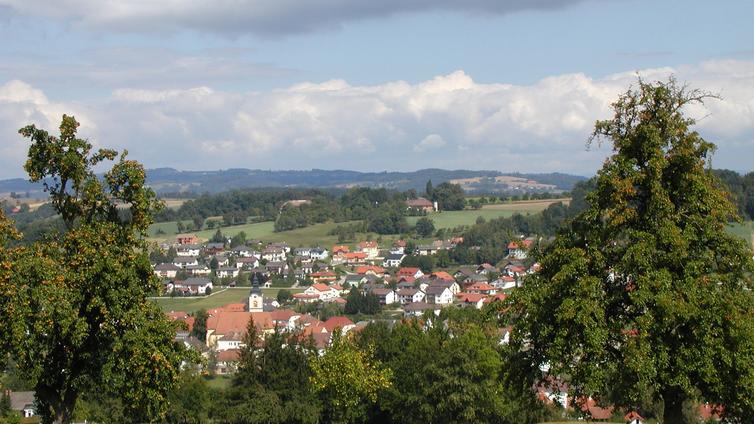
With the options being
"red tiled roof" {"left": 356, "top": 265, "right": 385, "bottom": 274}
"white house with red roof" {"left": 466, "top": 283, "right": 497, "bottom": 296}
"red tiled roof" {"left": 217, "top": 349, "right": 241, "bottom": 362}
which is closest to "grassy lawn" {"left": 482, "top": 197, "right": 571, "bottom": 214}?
"red tiled roof" {"left": 356, "top": 265, "right": 385, "bottom": 274}

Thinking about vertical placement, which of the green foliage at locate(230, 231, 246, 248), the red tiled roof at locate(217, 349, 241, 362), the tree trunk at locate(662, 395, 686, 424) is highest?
the tree trunk at locate(662, 395, 686, 424)

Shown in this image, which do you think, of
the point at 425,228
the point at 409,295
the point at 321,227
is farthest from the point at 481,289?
the point at 321,227

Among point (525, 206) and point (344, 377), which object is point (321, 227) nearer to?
point (525, 206)

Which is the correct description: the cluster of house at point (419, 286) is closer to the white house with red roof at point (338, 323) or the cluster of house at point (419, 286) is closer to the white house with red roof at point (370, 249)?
the white house with red roof at point (370, 249)

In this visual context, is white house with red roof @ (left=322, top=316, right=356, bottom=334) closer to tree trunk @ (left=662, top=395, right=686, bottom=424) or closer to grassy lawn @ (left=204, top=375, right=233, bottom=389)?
grassy lawn @ (left=204, top=375, right=233, bottom=389)

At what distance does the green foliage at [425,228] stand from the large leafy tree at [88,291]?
15324 cm

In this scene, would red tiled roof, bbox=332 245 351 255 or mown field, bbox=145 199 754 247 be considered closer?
red tiled roof, bbox=332 245 351 255

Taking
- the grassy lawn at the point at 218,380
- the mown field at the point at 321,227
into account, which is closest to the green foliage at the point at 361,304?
the grassy lawn at the point at 218,380

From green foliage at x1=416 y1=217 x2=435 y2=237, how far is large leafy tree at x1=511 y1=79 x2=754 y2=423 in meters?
154

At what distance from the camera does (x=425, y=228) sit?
559 feet

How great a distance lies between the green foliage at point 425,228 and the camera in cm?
17062

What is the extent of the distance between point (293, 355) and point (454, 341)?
738 cm

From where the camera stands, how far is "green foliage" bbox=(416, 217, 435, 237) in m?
171

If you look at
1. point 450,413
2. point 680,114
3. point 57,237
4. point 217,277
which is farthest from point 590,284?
point 217,277
